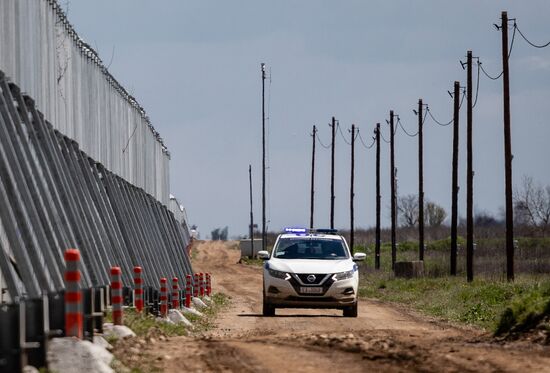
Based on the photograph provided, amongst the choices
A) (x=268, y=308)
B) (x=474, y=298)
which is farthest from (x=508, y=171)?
(x=268, y=308)

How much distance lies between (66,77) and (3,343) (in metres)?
13.6

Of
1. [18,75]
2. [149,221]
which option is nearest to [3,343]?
[18,75]

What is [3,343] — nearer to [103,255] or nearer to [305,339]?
[305,339]


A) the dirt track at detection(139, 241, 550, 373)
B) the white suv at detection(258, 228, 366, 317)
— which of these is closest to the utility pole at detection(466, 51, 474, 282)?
the white suv at detection(258, 228, 366, 317)

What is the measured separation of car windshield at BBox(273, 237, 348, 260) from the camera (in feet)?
97.4

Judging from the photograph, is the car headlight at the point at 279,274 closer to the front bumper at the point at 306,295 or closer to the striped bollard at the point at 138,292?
the front bumper at the point at 306,295

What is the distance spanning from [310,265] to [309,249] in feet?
3.56

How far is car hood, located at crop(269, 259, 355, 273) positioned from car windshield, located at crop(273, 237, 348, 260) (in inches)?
15.0

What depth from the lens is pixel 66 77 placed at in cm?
2455

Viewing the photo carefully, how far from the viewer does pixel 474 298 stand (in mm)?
36281

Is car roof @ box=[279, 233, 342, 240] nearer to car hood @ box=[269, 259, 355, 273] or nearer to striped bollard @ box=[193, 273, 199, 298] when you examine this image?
car hood @ box=[269, 259, 355, 273]

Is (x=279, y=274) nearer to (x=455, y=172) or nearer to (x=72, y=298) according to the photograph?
(x=72, y=298)

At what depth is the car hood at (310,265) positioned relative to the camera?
28562 millimetres

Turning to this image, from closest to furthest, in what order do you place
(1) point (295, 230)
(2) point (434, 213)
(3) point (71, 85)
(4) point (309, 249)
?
1. (3) point (71, 85)
2. (4) point (309, 249)
3. (1) point (295, 230)
4. (2) point (434, 213)
